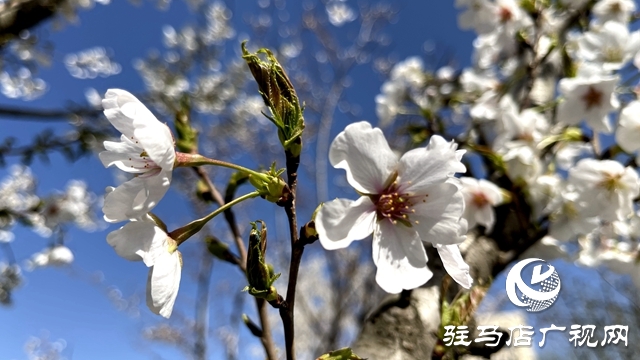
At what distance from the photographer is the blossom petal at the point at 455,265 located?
1.77 ft

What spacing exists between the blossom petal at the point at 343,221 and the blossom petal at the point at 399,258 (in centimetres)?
2

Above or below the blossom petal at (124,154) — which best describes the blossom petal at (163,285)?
below

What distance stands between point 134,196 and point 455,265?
0.41 m

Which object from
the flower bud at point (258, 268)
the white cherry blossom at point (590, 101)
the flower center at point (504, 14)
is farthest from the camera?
the flower center at point (504, 14)

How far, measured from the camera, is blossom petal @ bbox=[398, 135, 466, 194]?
54 centimetres

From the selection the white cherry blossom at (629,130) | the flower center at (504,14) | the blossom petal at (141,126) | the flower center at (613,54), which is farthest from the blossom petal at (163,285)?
the flower center at (504,14)

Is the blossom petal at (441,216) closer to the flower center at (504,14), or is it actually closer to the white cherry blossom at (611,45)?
the white cherry blossom at (611,45)

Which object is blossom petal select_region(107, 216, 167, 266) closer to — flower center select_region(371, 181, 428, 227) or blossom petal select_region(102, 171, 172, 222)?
blossom petal select_region(102, 171, 172, 222)

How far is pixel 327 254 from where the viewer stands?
483cm

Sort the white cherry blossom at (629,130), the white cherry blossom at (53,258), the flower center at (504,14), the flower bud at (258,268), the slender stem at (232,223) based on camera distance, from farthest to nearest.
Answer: the white cherry blossom at (53,258), the flower center at (504,14), the white cherry blossom at (629,130), the slender stem at (232,223), the flower bud at (258,268)

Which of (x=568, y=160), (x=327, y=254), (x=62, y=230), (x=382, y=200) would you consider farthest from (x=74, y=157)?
(x=327, y=254)

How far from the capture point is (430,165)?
0.57 m

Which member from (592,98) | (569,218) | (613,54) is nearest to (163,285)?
(569,218)

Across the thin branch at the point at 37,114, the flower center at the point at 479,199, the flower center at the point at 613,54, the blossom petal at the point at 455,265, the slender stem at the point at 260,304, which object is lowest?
the thin branch at the point at 37,114
